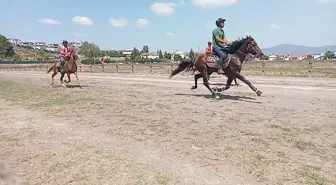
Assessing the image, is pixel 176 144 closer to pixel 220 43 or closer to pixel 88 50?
pixel 220 43

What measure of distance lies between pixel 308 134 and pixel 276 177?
2.25 m

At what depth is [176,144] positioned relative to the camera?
20.9ft

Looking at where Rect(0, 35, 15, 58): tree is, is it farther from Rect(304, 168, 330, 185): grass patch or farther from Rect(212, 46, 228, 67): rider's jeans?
Rect(304, 168, 330, 185): grass patch

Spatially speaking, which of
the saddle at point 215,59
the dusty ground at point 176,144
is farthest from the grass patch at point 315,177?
the saddle at point 215,59

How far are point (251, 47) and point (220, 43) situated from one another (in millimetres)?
1125

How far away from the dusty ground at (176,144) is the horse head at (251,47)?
2.62m

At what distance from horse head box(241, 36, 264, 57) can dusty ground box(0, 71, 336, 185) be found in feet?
8.59

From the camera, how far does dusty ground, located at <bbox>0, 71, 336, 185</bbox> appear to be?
4.96 meters

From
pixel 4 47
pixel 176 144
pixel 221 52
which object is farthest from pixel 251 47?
pixel 4 47

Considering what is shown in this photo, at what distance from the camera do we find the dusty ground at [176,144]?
16.3 feet

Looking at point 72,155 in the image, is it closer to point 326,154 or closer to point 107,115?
point 107,115

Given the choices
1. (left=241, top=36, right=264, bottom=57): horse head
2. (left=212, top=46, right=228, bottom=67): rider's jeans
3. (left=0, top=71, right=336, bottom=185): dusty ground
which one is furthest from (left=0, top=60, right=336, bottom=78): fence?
(left=0, top=71, right=336, bottom=185): dusty ground

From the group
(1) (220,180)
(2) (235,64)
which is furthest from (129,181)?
(2) (235,64)

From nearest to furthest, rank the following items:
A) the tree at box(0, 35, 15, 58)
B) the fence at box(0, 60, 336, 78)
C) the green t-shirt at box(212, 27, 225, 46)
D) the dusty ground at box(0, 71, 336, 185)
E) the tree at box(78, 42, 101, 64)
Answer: the dusty ground at box(0, 71, 336, 185) < the green t-shirt at box(212, 27, 225, 46) < the fence at box(0, 60, 336, 78) < the tree at box(0, 35, 15, 58) < the tree at box(78, 42, 101, 64)
